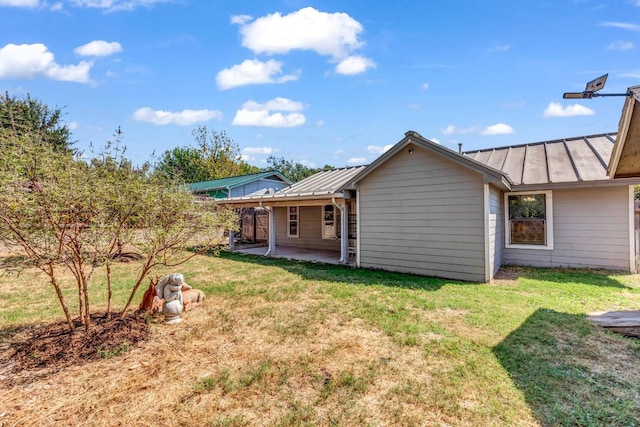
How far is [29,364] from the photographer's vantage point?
3375mm

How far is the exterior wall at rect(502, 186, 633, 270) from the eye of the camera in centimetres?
755

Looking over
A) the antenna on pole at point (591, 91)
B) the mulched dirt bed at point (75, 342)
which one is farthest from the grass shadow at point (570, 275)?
→ the mulched dirt bed at point (75, 342)

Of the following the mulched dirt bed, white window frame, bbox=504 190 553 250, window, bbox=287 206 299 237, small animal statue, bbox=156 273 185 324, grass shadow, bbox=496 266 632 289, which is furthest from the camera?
window, bbox=287 206 299 237

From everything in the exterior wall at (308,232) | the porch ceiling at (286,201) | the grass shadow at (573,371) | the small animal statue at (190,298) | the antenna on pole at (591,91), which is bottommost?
the grass shadow at (573,371)

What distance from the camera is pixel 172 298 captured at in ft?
15.3

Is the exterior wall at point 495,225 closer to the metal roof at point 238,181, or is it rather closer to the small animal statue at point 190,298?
the small animal statue at point 190,298

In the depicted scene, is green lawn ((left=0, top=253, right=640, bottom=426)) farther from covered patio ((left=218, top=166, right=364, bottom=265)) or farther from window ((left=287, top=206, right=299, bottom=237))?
window ((left=287, top=206, right=299, bottom=237))

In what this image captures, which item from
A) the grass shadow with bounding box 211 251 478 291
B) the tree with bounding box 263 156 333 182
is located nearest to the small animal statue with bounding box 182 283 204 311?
the grass shadow with bounding box 211 251 478 291

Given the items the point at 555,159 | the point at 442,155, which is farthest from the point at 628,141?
the point at 555,159

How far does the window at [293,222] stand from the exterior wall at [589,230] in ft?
30.3

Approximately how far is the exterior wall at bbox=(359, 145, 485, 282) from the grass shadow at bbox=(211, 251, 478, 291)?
1.28 ft

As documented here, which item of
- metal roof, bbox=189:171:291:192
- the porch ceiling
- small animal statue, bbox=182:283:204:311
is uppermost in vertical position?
metal roof, bbox=189:171:291:192

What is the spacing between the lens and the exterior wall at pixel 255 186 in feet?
65.4

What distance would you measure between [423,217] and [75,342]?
23.3 ft
